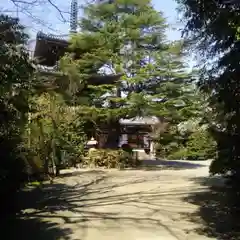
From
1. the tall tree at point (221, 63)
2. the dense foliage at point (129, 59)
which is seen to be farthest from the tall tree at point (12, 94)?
the dense foliage at point (129, 59)

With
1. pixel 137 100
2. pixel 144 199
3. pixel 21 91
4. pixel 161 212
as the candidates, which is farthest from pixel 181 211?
pixel 137 100

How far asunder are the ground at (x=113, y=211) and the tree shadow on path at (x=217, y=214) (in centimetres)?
8

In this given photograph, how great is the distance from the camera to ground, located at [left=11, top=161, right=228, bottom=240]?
6.61m

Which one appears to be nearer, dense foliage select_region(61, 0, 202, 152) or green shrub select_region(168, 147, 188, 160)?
dense foliage select_region(61, 0, 202, 152)

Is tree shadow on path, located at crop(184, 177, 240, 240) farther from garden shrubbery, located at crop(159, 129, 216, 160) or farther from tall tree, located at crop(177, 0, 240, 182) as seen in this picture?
garden shrubbery, located at crop(159, 129, 216, 160)

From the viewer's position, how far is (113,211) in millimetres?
8375

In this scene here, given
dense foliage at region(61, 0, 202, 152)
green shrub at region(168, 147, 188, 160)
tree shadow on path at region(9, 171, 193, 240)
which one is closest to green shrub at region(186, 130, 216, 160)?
green shrub at region(168, 147, 188, 160)

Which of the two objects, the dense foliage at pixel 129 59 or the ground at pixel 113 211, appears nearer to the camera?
the ground at pixel 113 211

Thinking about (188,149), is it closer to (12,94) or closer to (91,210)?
(91,210)

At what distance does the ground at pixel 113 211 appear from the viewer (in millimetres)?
6605

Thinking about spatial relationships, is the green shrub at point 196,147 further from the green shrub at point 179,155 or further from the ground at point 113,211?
the ground at point 113,211

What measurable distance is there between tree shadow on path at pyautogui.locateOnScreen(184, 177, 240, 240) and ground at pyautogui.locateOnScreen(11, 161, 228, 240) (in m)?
0.08

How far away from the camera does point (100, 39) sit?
1997 cm

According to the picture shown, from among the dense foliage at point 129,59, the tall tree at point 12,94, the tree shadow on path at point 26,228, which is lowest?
the tree shadow on path at point 26,228
